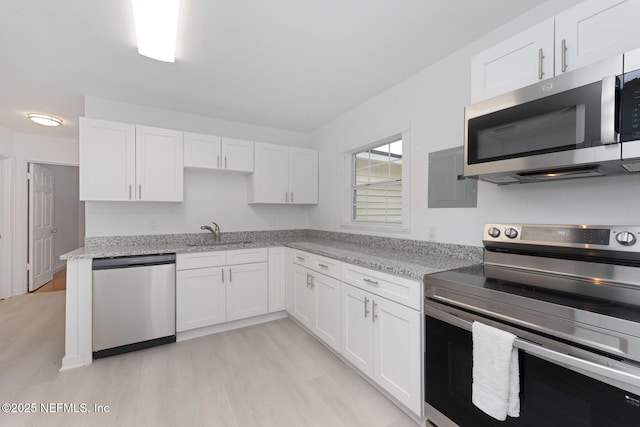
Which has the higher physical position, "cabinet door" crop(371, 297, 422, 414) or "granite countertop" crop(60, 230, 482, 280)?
"granite countertop" crop(60, 230, 482, 280)

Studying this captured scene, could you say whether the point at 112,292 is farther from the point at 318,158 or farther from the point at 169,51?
the point at 318,158

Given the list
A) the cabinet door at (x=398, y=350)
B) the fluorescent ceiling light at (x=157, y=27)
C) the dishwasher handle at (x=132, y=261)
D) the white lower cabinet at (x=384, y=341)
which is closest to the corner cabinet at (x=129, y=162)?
the dishwasher handle at (x=132, y=261)

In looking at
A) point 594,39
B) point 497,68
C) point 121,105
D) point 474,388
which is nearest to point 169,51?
point 121,105

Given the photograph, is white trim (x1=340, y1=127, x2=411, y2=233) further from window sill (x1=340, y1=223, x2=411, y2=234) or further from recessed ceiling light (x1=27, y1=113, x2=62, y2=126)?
recessed ceiling light (x1=27, y1=113, x2=62, y2=126)

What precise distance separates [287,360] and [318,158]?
2.58 m

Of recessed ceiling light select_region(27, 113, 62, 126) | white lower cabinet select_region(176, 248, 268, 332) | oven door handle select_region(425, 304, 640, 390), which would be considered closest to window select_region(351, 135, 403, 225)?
white lower cabinet select_region(176, 248, 268, 332)

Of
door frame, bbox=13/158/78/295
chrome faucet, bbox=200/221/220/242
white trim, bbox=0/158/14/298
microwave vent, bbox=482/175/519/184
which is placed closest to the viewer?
microwave vent, bbox=482/175/519/184

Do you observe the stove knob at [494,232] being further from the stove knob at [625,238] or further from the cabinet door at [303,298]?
the cabinet door at [303,298]

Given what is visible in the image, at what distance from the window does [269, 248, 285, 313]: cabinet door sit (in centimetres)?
101

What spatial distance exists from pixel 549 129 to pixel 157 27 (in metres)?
2.27

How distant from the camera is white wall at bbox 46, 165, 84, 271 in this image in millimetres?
5250

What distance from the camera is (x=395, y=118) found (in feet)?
8.41

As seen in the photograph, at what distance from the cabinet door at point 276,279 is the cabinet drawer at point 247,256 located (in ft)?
0.32

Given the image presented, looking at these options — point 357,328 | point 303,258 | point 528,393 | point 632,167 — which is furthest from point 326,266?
point 632,167
